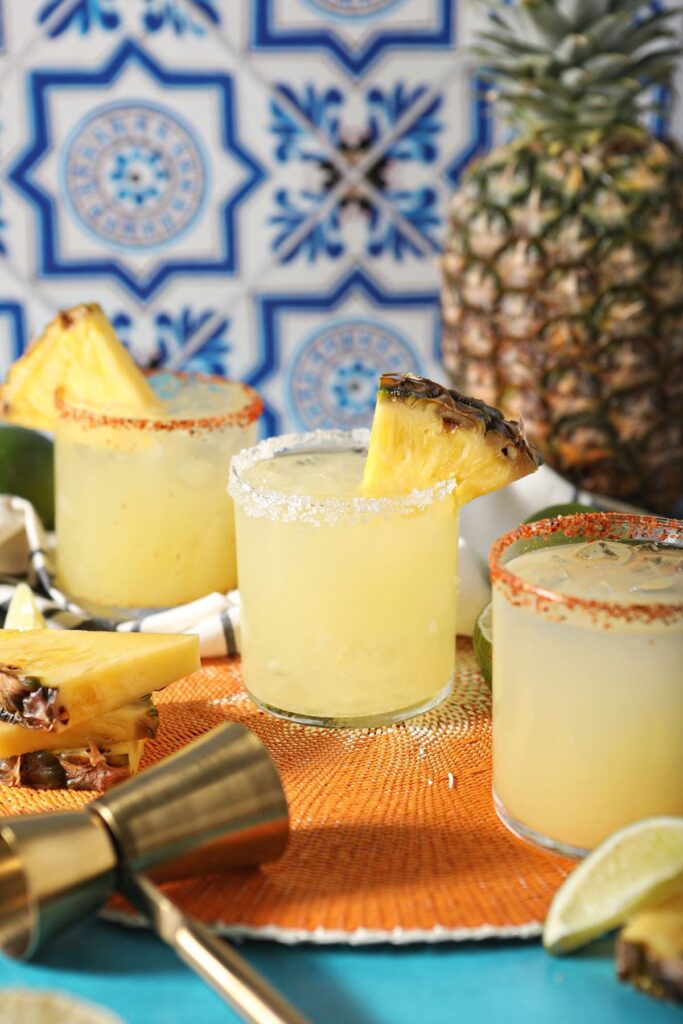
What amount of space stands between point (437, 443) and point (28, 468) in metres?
0.63

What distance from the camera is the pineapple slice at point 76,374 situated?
125cm

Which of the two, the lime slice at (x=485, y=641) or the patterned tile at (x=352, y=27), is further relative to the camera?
the patterned tile at (x=352, y=27)

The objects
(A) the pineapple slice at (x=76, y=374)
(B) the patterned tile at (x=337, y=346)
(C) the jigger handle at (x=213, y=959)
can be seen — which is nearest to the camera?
(C) the jigger handle at (x=213, y=959)

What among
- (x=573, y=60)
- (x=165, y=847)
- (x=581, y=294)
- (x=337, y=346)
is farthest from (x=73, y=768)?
(x=337, y=346)

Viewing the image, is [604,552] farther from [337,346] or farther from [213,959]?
[337,346]

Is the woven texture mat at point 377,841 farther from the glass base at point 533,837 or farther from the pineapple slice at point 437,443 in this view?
the pineapple slice at point 437,443

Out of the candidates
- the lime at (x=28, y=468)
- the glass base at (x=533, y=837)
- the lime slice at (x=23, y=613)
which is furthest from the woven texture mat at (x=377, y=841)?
the lime at (x=28, y=468)

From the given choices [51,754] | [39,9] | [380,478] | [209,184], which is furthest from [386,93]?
[51,754]

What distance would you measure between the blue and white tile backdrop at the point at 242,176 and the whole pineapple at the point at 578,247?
35 cm

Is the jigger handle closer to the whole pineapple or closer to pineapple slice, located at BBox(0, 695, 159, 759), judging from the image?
pineapple slice, located at BBox(0, 695, 159, 759)

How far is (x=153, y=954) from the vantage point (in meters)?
0.74

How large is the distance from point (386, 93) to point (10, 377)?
2.76 feet

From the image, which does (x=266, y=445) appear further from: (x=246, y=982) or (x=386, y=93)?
(x=386, y=93)

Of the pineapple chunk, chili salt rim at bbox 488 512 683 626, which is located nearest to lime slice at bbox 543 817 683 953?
the pineapple chunk
